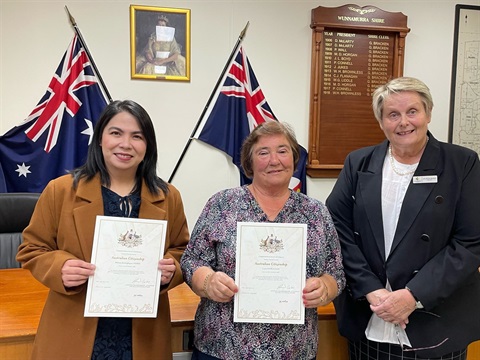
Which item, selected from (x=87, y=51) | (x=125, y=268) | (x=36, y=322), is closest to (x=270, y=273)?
(x=125, y=268)

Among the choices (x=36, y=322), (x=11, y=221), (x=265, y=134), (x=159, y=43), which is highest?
(x=159, y=43)

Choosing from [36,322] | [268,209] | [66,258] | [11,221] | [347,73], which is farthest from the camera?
[347,73]

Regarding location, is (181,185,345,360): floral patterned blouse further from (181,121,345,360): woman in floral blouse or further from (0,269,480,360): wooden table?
(0,269,480,360): wooden table

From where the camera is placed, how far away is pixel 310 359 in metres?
1.36

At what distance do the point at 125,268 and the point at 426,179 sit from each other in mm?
1000

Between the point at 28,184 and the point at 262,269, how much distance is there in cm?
232

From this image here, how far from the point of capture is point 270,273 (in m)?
1.28

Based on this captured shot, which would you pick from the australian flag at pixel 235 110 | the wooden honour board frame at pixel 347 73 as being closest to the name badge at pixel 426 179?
the australian flag at pixel 235 110

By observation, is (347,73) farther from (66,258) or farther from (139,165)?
(66,258)

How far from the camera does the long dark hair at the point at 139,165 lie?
1332mm

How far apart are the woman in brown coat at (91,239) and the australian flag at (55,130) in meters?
1.82

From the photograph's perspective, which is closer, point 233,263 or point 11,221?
point 233,263

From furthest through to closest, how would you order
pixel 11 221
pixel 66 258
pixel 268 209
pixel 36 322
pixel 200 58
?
1. pixel 200 58
2. pixel 11 221
3. pixel 36 322
4. pixel 268 209
5. pixel 66 258

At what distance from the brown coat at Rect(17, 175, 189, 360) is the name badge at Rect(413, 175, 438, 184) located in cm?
83
